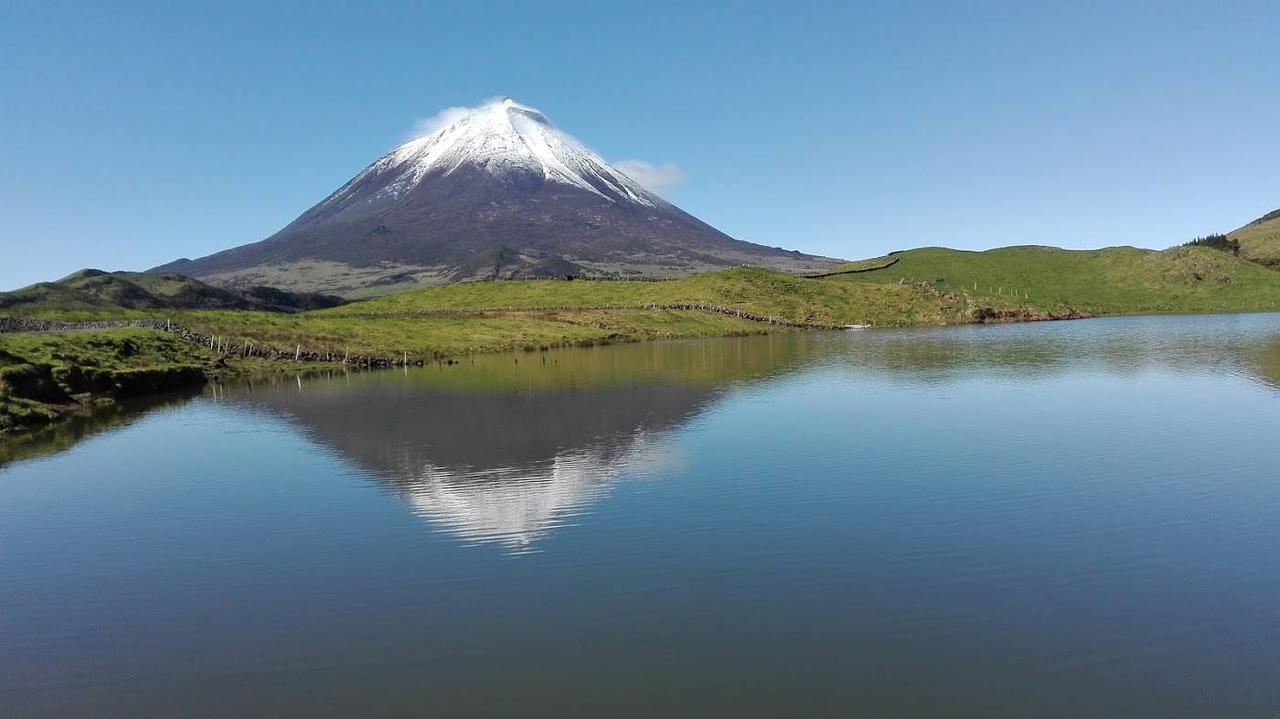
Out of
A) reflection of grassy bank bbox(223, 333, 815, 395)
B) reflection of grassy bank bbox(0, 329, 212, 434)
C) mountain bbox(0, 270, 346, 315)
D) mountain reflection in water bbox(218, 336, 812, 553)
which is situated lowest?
mountain reflection in water bbox(218, 336, 812, 553)

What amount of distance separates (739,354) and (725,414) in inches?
1609

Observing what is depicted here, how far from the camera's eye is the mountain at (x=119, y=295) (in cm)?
13183

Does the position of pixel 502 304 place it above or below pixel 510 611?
above

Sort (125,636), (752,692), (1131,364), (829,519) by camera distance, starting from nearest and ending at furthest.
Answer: (752,692) < (125,636) < (829,519) < (1131,364)

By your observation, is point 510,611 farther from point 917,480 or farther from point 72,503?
point 72,503

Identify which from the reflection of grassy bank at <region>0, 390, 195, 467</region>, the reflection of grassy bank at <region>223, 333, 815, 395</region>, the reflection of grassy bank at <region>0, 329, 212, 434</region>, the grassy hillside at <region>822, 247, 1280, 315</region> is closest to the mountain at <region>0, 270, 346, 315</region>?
the reflection of grassy bank at <region>0, 329, 212, 434</region>

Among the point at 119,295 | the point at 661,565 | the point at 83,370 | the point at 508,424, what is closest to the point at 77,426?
the point at 83,370

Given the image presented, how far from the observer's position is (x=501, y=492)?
25.9 metres

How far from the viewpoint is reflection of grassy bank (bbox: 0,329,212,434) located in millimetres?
44781

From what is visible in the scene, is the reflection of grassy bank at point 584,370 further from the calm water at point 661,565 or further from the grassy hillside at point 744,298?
the grassy hillside at point 744,298

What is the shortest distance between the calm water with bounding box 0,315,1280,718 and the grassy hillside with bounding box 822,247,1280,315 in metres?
126

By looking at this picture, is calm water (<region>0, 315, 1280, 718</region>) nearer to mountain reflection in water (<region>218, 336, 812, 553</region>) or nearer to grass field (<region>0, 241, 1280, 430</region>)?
mountain reflection in water (<region>218, 336, 812, 553</region>)

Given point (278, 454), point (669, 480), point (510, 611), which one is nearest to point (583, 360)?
point (278, 454)

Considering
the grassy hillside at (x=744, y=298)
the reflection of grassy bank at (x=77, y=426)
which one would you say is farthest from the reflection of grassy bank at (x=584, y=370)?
the grassy hillside at (x=744, y=298)
